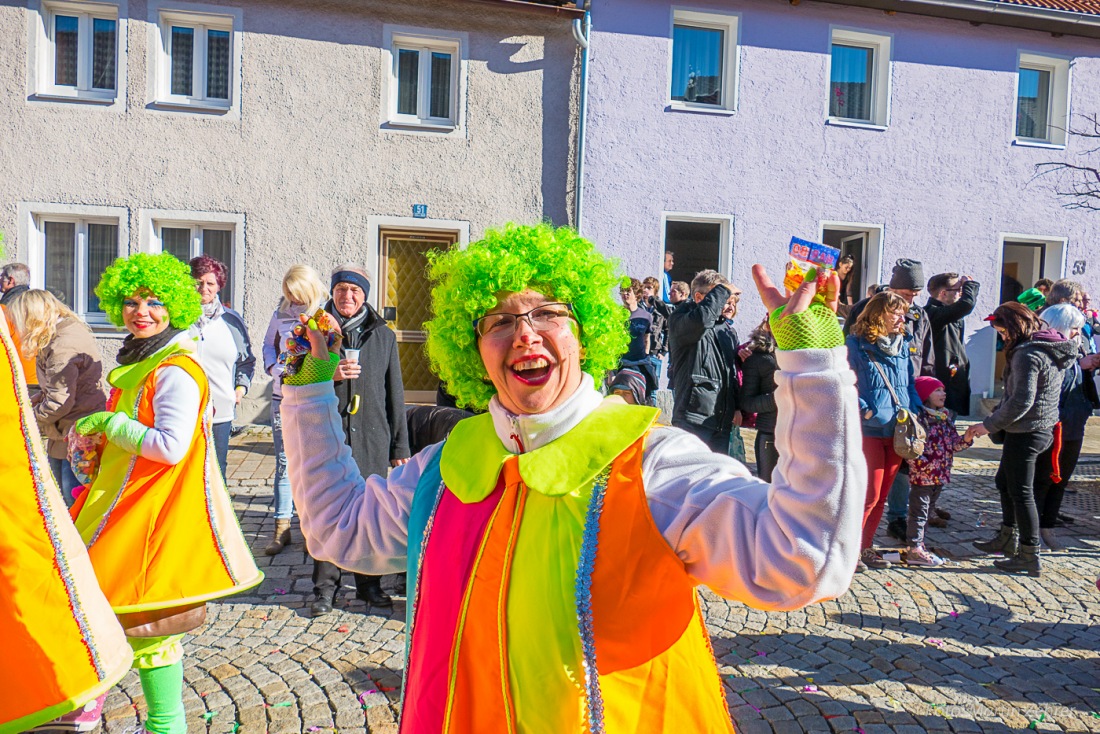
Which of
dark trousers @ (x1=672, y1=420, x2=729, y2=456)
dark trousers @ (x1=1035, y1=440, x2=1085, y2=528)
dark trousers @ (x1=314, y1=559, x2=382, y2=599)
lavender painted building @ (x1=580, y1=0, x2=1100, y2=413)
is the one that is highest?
lavender painted building @ (x1=580, y1=0, x2=1100, y2=413)

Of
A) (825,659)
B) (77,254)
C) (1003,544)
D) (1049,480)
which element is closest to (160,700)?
(825,659)

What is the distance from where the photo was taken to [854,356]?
5.20 meters

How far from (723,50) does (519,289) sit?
1140 cm

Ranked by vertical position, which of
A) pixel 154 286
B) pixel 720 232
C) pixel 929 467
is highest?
pixel 720 232

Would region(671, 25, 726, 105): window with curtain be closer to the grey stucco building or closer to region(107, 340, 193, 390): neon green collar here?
the grey stucco building

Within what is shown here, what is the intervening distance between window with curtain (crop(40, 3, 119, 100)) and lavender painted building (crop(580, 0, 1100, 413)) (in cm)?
630

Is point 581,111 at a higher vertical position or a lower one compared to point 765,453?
higher

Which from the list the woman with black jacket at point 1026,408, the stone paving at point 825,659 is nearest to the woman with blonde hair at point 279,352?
the stone paving at point 825,659

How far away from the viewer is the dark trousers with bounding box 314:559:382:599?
4527mm

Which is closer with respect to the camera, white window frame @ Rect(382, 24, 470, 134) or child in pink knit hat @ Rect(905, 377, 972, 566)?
child in pink knit hat @ Rect(905, 377, 972, 566)

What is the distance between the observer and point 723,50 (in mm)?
11883

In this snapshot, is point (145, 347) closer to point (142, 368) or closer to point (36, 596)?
point (142, 368)

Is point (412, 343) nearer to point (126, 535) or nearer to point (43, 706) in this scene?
point (126, 535)

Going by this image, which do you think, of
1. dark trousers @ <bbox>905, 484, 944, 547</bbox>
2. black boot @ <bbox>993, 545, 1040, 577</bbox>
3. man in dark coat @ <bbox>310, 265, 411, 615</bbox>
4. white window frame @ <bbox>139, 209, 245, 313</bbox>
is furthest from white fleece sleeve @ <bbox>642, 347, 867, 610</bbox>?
white window frame @ <bbox>139, 209, 245, 313</bbox>
